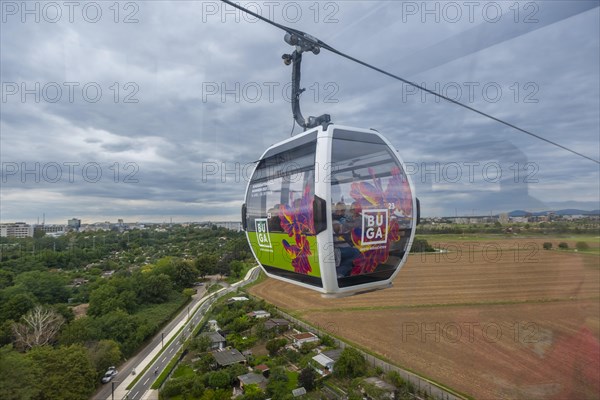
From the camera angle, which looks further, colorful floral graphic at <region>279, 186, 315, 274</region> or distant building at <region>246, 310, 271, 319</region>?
distant building at <region>246, 310, 271, 319</region>

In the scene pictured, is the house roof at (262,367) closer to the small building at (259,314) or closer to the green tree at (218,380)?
the green tree at (218,380)

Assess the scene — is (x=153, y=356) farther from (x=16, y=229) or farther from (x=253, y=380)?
(x=16, y=229)

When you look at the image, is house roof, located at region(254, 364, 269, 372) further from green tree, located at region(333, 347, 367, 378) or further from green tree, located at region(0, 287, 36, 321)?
green tree, located at region(0, 287, 36, 321)

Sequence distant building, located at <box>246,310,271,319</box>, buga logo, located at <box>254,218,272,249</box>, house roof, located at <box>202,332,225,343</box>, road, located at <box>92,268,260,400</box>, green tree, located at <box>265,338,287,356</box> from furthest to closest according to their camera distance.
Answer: distant building, located at <box>246,310,271,319</box> < house roof, located at <box>202,332,225,343</box> < green tree, located at <box>265,338,287,356</box> < road, located at <box>92,268,260,400</box> < buga logo, located at <box>254,218,272,249</box>

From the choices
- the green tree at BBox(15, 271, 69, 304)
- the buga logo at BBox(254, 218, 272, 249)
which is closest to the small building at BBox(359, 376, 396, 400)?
the buga logo at BBox(254, 218, 272, 249)

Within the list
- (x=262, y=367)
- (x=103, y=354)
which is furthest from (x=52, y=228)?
(x=262, y=367)

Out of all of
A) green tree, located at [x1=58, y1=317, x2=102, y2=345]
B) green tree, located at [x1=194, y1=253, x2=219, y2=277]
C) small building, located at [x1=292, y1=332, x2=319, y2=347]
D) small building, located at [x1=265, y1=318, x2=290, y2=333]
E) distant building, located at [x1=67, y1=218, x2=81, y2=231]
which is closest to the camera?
small building, located at [x1=292, y1=332, x2=319, y2=347]
